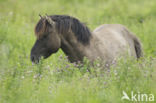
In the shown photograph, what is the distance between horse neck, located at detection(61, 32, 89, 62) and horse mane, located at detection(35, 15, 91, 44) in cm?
8

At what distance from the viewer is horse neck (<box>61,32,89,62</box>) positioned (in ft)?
20.7

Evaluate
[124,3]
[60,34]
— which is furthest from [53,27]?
[124,3]

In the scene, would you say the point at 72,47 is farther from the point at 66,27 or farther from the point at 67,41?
the point at 66,27

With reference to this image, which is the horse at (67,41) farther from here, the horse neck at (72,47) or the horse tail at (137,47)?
the horse tail at (137,47)

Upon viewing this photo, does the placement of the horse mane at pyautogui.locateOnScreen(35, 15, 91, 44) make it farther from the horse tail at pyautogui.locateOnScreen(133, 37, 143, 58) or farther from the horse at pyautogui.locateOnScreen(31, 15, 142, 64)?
the horse tail at pyautogui.locateOnScreen(133, 37, 143, 58)

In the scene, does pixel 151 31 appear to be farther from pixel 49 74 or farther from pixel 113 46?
pixel 49 74

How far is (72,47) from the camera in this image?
636 cm

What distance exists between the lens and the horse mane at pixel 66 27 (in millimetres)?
6202

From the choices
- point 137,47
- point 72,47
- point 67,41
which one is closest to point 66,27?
point 67,41

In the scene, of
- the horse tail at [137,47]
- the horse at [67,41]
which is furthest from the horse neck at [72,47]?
the horse tail at [137,47]

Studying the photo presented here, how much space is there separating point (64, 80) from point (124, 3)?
345 inches

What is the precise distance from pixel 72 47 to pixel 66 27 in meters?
0.39

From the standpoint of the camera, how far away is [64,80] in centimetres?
505

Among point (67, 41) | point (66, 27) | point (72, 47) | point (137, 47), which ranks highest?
point (66, 27)
